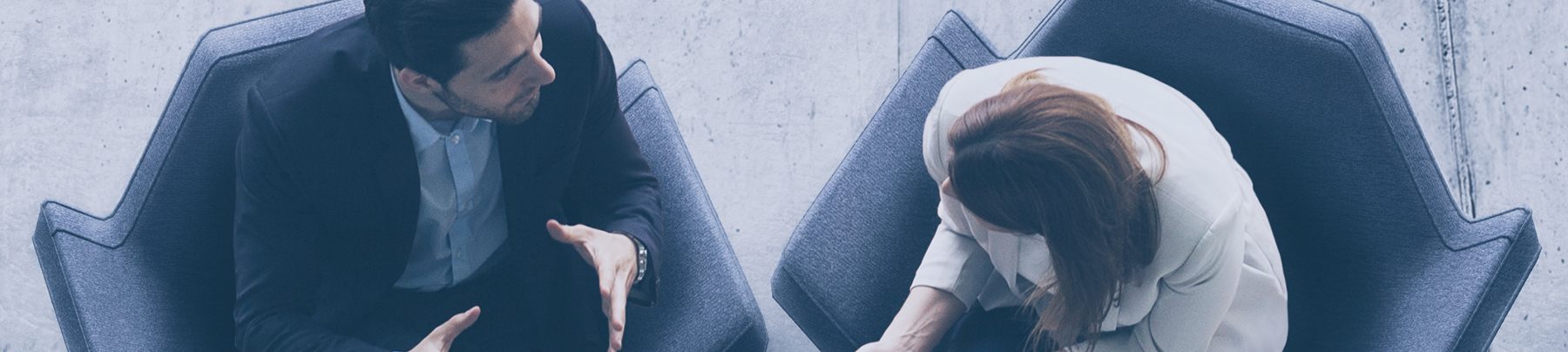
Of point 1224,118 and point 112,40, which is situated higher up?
point 1224,118

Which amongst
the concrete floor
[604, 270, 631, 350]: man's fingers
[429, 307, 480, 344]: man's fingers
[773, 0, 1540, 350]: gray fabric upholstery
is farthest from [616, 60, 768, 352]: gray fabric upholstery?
the concrete floor

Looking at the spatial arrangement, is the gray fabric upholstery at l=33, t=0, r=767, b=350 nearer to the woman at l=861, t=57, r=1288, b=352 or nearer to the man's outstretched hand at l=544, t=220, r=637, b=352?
the man's outstretched hand at l=544, t=220, r=637, b=352

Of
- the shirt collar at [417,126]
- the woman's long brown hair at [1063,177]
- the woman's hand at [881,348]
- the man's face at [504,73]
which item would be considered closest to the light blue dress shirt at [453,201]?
the shirt collar at [417,126]

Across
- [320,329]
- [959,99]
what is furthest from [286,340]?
[959,99]

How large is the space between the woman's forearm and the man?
15.1 inches

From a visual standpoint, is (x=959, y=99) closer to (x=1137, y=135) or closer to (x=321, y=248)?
(x=1137, y=135)

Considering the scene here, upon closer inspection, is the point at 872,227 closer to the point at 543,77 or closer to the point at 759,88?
the point at 543,77

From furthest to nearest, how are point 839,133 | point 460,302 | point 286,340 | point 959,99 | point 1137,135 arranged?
point 839,133
point 460,302
point 286,340
point 959,99
point 1137,135

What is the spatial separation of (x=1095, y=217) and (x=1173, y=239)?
14cm

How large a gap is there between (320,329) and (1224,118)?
1.45 m

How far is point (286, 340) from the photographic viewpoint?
5.06 ft

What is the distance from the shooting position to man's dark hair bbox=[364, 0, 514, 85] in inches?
49.3

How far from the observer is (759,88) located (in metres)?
2.50

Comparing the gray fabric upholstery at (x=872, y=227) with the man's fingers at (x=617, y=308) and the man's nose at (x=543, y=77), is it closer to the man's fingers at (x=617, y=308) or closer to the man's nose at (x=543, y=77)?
the man's fingers at (x=617, y=308)
